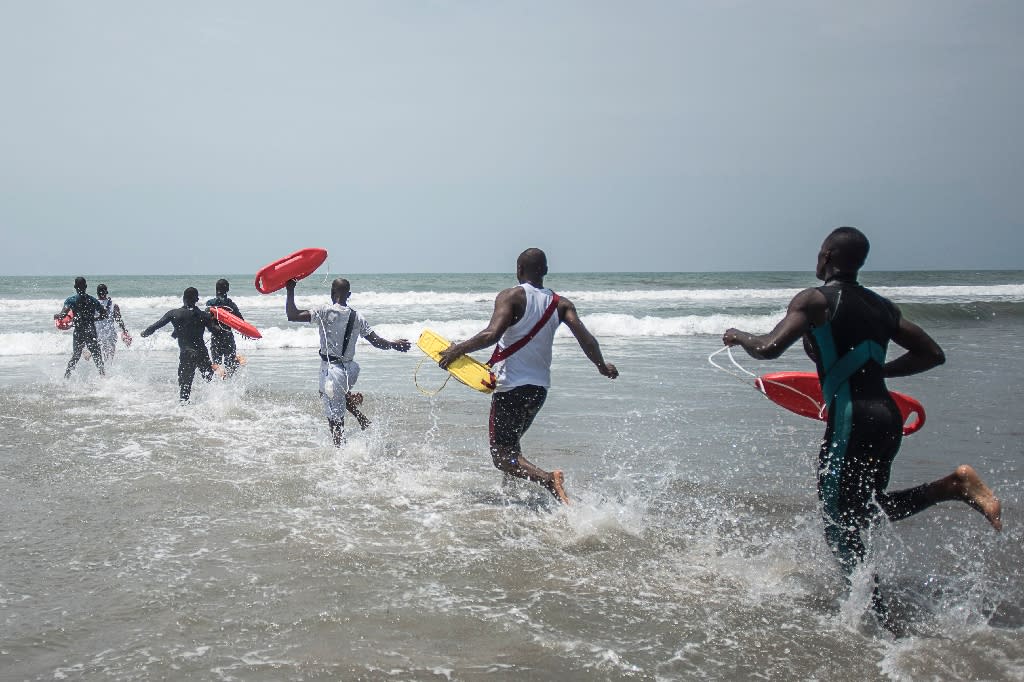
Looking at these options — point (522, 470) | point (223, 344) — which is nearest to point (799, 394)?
point (522, 470)

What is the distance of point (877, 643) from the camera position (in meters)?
3.60

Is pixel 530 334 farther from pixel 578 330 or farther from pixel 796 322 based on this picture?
pixel 796 322

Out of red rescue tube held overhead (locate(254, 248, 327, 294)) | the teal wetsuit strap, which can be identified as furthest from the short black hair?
red rescue tube held overhead (locate(254, 248, 327, 294))

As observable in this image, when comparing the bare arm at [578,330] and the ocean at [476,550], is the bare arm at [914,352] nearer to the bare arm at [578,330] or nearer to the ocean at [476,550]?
the ocean at [476,550]

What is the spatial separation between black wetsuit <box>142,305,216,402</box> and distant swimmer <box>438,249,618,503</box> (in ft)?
19.9

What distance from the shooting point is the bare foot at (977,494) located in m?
3.64

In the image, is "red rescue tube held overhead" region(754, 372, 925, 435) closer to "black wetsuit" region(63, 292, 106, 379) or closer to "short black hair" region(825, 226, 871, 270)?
"short black hair" region(825, 226, 871, 270)

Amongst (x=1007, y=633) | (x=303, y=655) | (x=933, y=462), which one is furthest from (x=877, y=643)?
(x=933, y=462)

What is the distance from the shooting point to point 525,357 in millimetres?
5496

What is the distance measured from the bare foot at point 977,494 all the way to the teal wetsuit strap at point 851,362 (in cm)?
66

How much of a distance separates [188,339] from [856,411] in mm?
8861

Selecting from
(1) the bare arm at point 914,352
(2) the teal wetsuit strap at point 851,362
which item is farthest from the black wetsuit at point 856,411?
(1) the bare arm at point 914,352

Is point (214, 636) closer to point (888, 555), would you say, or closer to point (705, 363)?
point (888, 555)

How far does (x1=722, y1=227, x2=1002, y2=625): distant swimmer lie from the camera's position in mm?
3646
